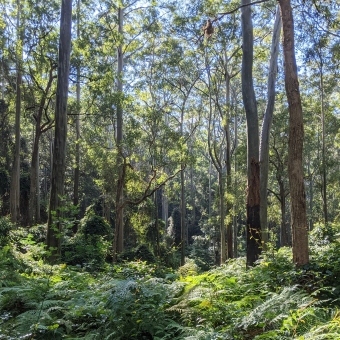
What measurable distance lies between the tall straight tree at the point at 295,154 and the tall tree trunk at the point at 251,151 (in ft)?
6.19

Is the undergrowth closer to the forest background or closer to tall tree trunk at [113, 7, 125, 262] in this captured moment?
the forest background

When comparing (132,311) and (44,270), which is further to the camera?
(44,270)

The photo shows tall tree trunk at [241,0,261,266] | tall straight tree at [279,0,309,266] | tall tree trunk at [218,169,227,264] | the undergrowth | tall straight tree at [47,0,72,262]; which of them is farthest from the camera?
tall tree trunk at [218,169,227,264]

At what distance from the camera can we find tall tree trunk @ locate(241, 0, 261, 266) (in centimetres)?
807

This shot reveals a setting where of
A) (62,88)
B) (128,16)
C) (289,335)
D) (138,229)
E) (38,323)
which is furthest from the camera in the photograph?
(128,16)

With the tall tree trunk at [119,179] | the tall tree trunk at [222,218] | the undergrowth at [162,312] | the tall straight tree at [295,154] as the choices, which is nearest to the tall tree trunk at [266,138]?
the tall straight tree at [295,154]

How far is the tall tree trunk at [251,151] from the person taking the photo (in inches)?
318

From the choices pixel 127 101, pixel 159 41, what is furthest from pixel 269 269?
pixel 159 41

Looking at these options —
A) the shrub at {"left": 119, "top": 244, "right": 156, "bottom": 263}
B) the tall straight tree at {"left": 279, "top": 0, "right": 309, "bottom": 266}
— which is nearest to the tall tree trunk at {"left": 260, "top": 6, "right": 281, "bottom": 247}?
the tall straight tree at {"left": 279, "top": 0, "right": 309, "bottom": 266}

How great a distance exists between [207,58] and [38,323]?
18.2m

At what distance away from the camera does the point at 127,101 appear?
591 inches

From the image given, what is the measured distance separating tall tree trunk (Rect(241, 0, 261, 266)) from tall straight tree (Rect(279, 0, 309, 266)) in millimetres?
1886

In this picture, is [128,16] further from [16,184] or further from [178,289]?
[178,289]

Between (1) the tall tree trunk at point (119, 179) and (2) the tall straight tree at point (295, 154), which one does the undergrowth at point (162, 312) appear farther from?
(1) the tall tree trunk at point (119, 179)
